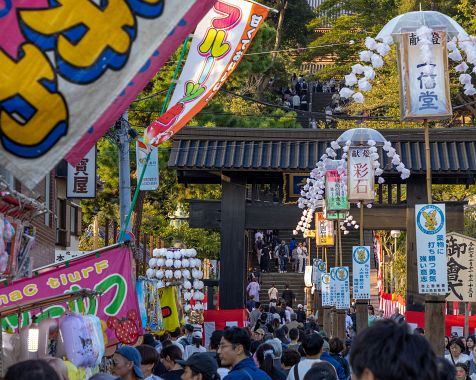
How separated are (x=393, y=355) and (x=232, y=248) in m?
21.8

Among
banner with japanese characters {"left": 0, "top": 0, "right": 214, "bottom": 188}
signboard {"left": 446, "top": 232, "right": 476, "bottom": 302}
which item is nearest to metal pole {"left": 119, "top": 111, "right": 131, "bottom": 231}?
signboard {"left": 446, "top": 232, "right": 476, "bottom": 302}

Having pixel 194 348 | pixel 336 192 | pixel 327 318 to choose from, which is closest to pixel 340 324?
pixel 336 192

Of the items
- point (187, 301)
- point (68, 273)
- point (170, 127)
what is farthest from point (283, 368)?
point (187, 301)

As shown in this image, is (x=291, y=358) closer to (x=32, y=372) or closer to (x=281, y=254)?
(x=32, y=372)

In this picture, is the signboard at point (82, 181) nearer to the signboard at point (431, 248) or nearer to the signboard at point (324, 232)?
the signboard at point (431, 248)

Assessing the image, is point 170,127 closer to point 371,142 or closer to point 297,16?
point 371,142

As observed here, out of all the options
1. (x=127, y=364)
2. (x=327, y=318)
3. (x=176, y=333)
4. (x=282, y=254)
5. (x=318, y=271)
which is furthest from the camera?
(x=282, y=254)

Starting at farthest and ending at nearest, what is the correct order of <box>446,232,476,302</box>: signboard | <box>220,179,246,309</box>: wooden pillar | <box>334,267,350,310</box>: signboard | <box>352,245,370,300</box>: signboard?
<box>220,179,246,309</box>: wooden pillar → <box>334,267,350,310</box>: signboard → <box>352,245,370,300</box>: signboard → <box>446,232,476,302</box>: signboard

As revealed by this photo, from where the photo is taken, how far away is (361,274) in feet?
71.7

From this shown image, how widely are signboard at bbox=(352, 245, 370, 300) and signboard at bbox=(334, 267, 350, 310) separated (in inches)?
109

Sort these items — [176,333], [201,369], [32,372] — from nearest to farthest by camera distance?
[32,372] → [201,369] → [176,333]

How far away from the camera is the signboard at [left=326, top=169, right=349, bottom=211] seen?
75.3 feet

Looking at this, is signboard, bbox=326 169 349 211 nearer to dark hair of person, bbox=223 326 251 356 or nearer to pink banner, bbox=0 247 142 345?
pink banner, bbox=0 247 142 345

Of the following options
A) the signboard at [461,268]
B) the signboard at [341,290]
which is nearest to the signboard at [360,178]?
the signboard at [461,268]
